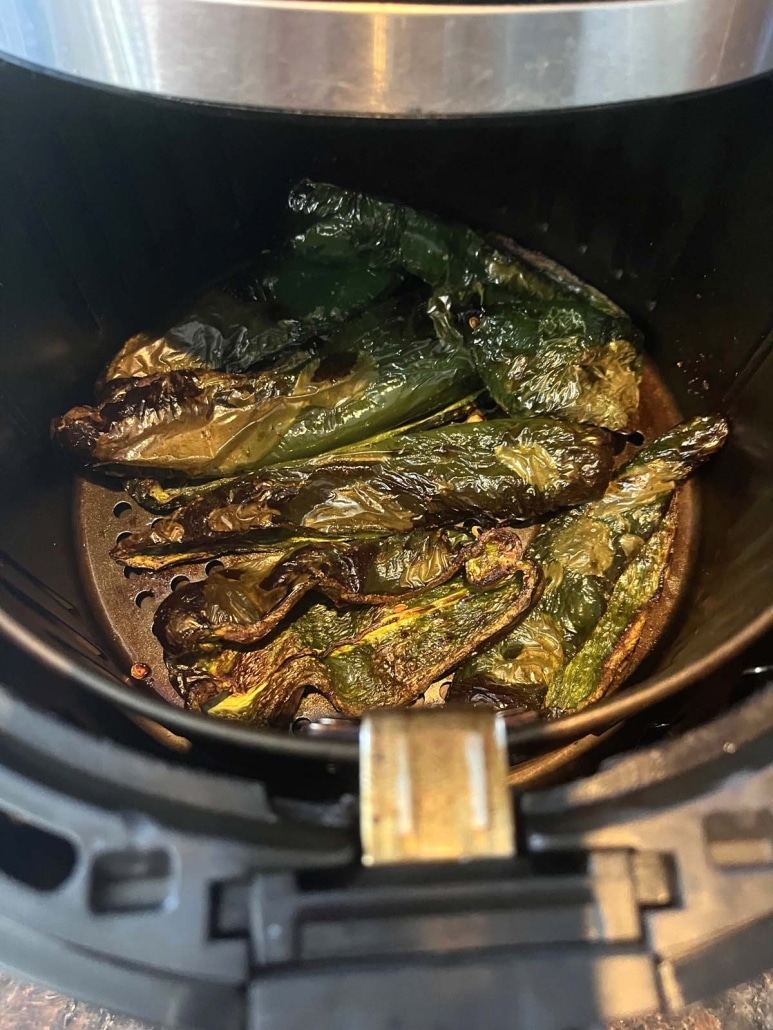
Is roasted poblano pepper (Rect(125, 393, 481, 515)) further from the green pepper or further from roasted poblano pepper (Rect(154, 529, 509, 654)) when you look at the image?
the green pepper

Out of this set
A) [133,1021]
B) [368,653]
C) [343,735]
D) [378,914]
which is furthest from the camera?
[368,653]

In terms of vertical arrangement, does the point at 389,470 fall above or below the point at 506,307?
below

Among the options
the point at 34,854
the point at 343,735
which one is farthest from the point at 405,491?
the point at 34,854

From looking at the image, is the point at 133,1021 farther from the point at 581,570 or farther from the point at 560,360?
the point at 560,360

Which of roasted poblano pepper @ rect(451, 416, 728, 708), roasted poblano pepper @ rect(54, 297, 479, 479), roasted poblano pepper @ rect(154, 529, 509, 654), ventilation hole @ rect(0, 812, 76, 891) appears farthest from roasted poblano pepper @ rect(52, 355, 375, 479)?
ventilation hole @ rect(0, 812, 76, 891)

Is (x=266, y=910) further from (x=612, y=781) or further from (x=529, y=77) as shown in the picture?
(x=529, y=77)

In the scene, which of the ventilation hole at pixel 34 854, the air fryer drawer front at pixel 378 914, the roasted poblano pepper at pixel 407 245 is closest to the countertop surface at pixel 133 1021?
the ventilation hole at pixel 34 854

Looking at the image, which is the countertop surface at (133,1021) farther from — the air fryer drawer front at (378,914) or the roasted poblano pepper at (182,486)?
the roasted poblano pepper at (182,486)
